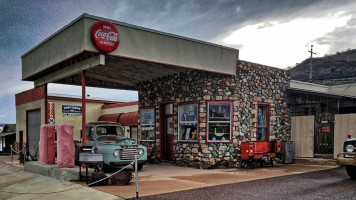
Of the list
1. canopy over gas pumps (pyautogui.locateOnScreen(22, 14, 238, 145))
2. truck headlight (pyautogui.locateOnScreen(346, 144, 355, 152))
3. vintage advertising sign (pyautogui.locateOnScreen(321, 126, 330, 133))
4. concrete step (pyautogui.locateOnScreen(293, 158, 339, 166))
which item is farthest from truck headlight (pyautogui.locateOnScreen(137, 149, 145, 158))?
vintage advertising sign (pyautogui.locateOnScreen(321, 126, 330, 133))

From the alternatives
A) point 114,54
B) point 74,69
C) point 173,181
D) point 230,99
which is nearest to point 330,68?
point 230,99

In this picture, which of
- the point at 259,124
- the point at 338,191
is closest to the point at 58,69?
the point at 259,124

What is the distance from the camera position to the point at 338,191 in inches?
317

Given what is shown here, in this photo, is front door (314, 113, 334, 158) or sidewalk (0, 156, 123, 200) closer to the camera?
sidewalk (0, 156, 123, 200)

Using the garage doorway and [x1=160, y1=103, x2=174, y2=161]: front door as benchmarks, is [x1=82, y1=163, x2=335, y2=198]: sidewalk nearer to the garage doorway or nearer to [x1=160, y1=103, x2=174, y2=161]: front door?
[x1=160, y1=103, x2=174, y2=161]: front door

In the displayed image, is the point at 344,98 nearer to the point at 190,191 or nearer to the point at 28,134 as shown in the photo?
the point at 190,191

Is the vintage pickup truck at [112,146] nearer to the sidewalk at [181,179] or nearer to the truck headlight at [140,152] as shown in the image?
the truck headlight at [140,152]

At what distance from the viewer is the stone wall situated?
13234mm

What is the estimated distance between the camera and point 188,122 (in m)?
14.1

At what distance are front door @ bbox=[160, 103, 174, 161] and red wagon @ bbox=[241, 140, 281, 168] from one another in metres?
3.63

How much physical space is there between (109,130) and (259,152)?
637 centimetres

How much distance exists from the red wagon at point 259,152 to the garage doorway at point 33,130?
11.0 m

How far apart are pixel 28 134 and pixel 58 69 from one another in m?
7.23

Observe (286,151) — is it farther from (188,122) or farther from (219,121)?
(188,122)
